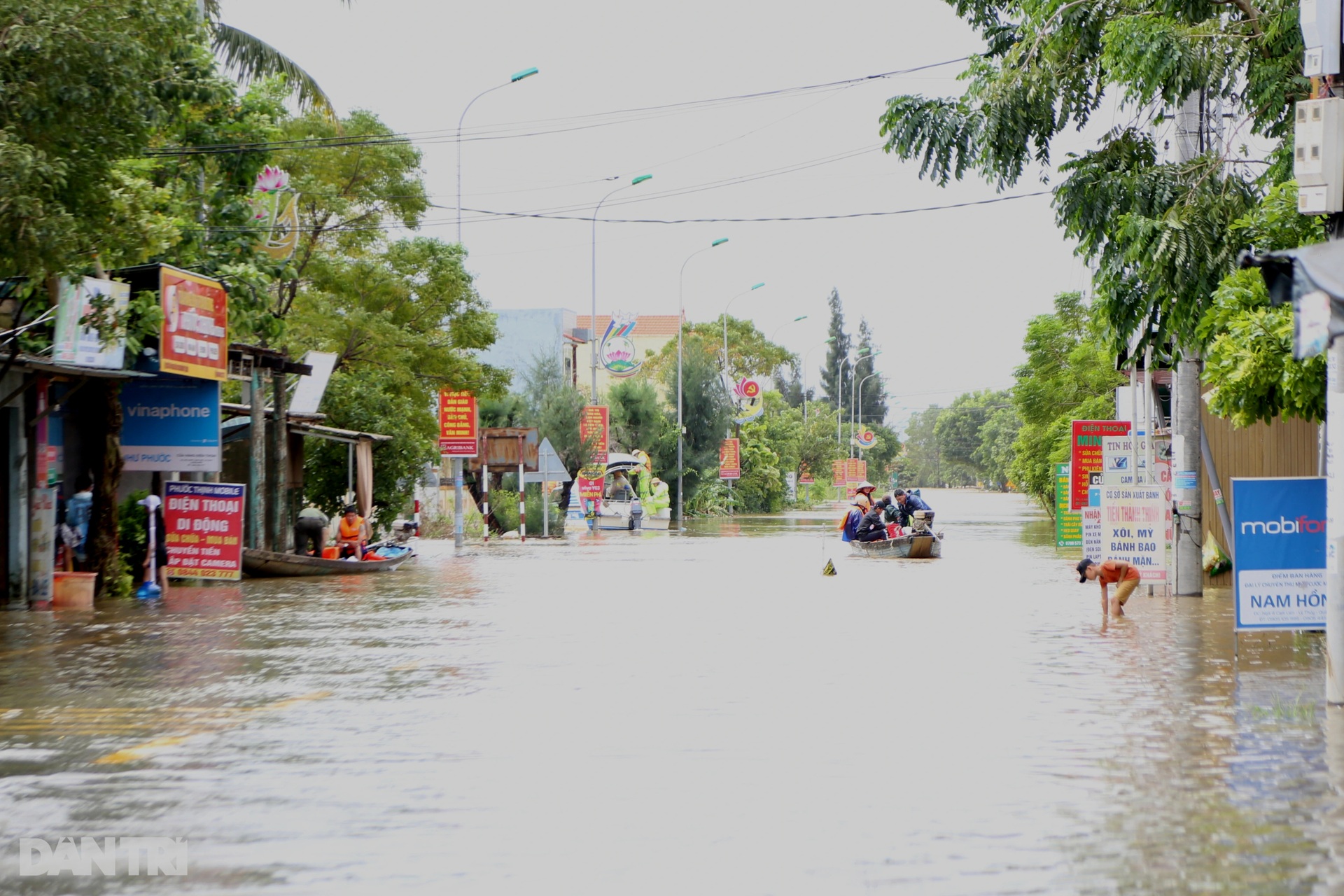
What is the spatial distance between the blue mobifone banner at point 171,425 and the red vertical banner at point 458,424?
14.5 m

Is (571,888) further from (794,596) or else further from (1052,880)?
(794,596)

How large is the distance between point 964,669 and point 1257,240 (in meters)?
4.76

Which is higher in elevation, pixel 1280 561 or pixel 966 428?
pixel 966 428

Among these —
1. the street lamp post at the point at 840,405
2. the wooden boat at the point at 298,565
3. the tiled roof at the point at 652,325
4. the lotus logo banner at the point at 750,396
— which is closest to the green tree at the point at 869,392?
the street lamp post at the point at 840,405

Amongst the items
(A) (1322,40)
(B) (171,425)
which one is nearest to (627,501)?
(B) (171,425)

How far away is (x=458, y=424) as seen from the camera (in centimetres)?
3753

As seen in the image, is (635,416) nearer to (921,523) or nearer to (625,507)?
(625,507)

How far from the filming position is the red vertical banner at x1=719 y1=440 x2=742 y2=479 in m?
67.7

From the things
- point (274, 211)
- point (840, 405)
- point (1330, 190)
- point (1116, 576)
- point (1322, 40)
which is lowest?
point (1116, 576)

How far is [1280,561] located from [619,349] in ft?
147

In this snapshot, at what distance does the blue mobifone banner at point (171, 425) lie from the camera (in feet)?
74.1

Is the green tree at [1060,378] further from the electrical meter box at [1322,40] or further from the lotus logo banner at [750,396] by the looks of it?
the electrical meter box at [1322,40]

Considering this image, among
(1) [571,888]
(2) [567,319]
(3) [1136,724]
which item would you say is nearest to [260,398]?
(3) [1136,724]

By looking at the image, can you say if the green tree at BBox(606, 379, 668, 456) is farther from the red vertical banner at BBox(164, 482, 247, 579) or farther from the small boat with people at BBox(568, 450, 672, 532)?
the red vertical banner at BBox(164, 482, 247, 579)
